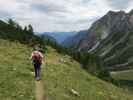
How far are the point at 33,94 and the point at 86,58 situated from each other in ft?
450

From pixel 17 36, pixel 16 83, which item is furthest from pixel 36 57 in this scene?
pixel 17 36

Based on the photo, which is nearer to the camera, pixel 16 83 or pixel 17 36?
pixel 16 83

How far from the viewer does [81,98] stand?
95.6ft

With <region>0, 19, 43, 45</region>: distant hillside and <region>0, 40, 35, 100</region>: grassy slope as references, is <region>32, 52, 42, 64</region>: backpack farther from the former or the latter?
<region>0, 19, 43, 45</region>: distant hillside

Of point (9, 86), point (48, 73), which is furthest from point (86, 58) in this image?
point (9, 86)

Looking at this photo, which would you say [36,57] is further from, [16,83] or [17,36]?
[17,36]

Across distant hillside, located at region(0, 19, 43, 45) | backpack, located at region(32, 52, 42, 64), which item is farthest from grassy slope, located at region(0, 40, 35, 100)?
distant hillside, located at region(0, 19, 43, 45)

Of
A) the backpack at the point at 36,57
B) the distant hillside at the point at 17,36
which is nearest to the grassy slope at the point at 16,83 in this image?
the backpack at the point at 36,57

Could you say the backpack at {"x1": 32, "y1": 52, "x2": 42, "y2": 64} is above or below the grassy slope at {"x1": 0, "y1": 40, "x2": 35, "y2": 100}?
above

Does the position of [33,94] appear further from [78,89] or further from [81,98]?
[78,89]

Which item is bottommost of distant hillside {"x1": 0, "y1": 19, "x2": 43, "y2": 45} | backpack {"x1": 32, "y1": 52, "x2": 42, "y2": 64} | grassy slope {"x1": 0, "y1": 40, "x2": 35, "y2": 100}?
grassy slope {"x1": 0, "y1": 40, "x2": 35, "y2": 100}

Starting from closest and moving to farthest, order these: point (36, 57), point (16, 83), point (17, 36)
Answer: point (36, 57) < point (16, 83) < point (17, 36)

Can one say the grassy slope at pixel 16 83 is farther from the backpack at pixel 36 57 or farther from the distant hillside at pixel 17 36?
the distant hillside at pixel 17 36

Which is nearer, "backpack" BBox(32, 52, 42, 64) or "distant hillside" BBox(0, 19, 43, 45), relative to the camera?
"backpack" BBox(32, 52, 42, 64)
